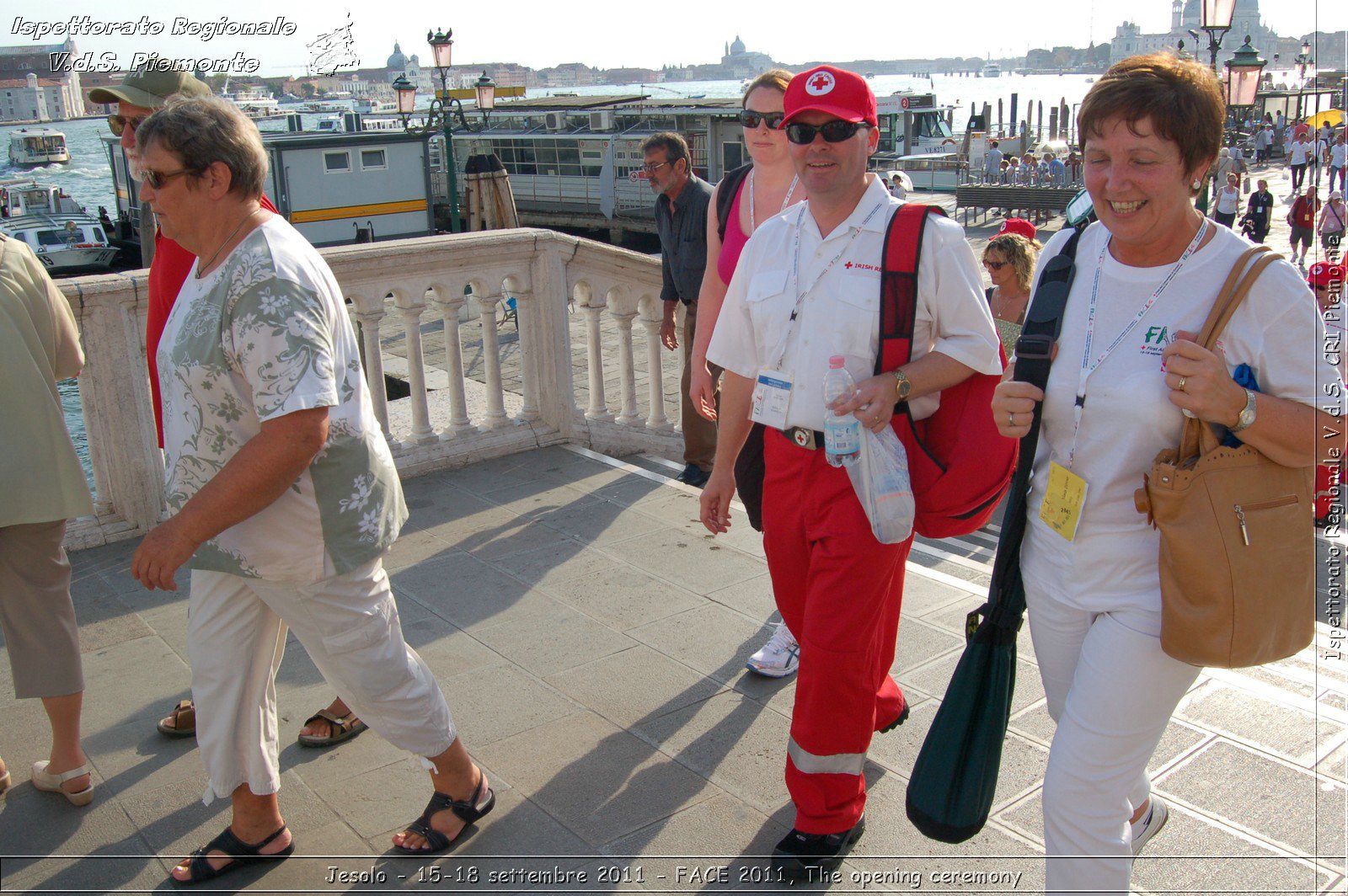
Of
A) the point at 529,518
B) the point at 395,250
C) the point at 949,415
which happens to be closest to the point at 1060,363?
the point at 949,415

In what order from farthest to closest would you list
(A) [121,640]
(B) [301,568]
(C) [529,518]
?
1. (C) [529,518]
2. (A) [121,640]
3. (B) [301,568]

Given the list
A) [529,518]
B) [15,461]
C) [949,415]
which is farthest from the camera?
[529,518]

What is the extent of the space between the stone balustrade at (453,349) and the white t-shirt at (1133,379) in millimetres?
4005

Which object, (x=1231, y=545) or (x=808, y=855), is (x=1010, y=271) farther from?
(x=1231, y=545)

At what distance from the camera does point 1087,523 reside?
7.41 feet

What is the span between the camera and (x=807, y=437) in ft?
9.24

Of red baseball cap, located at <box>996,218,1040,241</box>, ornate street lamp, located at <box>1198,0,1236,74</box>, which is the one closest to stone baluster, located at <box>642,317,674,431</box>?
red baseball cap, located at <box>996,218,1040,241</box>

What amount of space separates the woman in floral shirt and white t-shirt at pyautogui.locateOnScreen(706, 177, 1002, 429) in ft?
3.51

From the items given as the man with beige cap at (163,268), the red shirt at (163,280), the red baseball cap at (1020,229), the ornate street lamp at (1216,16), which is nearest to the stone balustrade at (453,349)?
the man with beige cap at (163,268)

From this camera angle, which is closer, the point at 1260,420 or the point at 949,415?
the point at 1260,420

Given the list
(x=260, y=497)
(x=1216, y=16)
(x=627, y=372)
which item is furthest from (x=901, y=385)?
(x=1216, y=16)

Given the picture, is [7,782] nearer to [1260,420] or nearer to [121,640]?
[121,640]

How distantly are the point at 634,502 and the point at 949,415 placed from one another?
280 centimetres

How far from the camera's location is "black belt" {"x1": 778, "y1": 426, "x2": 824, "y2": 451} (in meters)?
2.81
